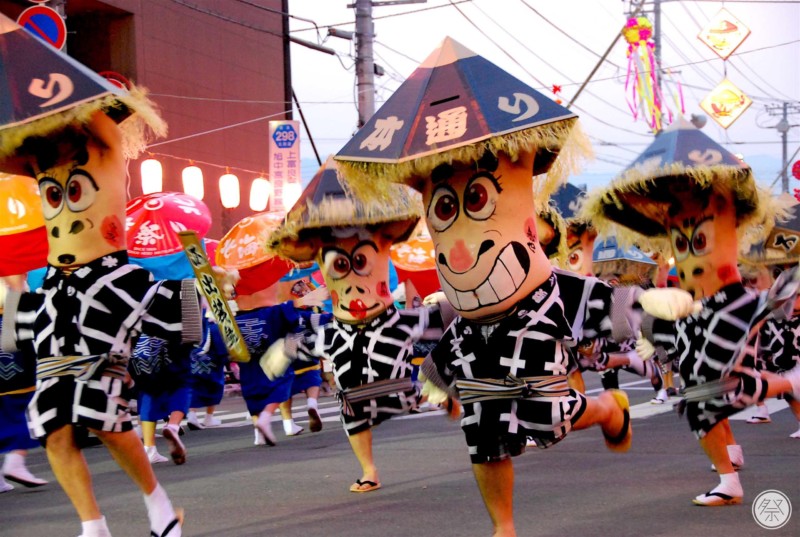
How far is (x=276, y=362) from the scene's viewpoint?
5.90 metres

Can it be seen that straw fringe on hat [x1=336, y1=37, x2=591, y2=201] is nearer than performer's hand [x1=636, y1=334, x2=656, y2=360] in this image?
Yes

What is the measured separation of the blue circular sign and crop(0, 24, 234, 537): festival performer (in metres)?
14.4

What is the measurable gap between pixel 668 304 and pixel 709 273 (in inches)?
62.4

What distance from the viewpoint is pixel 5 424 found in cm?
745

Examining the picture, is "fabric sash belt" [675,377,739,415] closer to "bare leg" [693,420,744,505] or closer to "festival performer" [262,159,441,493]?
"bare leg" [693,420,744,505]

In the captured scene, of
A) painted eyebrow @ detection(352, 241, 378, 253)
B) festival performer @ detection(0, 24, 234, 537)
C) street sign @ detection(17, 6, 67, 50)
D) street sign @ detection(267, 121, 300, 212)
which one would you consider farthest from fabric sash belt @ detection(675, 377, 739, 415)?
street sign @ detection(267, 121, 300, 212)

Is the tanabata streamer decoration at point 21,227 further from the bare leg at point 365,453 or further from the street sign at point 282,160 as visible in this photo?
the street sign at point 282,160

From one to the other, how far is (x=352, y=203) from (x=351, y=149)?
7.20ft

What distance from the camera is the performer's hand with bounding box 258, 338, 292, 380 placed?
5.87 m

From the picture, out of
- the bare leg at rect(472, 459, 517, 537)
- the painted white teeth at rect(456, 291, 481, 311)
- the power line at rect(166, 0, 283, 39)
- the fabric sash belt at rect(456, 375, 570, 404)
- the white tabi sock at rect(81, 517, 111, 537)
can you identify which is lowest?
the white tabi sock at rect(81, 517, 111, 537)

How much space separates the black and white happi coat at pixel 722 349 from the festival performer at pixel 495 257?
46.6 inches

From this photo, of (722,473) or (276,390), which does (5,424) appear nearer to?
(276,390)

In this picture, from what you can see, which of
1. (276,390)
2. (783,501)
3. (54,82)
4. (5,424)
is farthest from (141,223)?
(783,501)

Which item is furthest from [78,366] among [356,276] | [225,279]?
[356,276]
